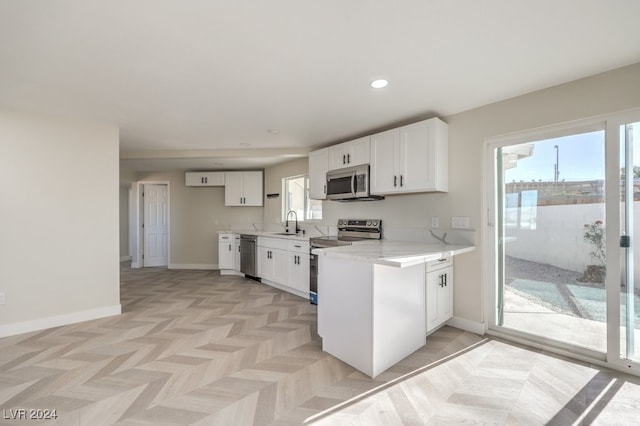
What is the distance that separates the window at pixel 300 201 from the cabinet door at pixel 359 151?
1.38 metres

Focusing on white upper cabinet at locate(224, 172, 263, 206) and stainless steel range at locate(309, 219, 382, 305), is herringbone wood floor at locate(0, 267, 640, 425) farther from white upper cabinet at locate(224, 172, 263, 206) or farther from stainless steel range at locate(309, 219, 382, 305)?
white upper cabinet at locate(224, 172, 263, 206)

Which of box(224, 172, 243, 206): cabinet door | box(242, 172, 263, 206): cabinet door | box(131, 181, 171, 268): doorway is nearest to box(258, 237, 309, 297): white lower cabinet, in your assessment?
box(242, 172, 263, 206): cabinet door

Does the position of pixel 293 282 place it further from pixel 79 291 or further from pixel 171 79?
pixel 171 79

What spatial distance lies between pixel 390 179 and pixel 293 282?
2130 mm

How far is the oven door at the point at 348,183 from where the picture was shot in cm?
358

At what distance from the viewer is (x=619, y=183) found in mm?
2209

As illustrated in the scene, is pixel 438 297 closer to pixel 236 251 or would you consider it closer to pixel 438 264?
pixel 438 264

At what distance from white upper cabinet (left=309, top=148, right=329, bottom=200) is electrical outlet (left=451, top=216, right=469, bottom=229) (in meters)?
1.76

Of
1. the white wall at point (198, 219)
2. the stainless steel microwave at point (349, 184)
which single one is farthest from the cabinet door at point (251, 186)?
the stainless steel microwave at point (349, 184)

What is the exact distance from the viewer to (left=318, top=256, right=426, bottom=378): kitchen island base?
212 cm

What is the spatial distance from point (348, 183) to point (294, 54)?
6.56ft

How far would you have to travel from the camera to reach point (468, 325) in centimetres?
298

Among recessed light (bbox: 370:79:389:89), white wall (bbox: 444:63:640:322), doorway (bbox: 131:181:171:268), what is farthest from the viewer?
doorway (bbox: 131:181:171:268)

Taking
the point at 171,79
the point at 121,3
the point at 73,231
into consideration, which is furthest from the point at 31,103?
the point at 121,3
